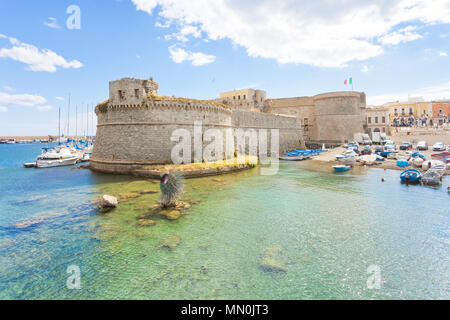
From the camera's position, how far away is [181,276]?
516 centimetres

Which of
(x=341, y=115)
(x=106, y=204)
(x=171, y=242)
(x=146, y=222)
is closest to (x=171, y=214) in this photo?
(x=146, y=222)

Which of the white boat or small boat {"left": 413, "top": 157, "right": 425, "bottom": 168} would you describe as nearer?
small boat {"left": 413, "top": 157, "right": 425, "bottom": 168}

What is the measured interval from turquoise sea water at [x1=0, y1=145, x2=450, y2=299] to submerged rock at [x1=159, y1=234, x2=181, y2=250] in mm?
142

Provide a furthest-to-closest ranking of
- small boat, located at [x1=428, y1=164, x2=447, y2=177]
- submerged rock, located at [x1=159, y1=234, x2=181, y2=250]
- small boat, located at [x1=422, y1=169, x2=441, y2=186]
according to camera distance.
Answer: small boat, located at [x1=428, y1=164, x2=447, y2=177] < small boat, located at [x1=422, y1=169, x2=441, y2=186] < submerged rock, located at [x1=159, y1=234, x2=181, y2=250]

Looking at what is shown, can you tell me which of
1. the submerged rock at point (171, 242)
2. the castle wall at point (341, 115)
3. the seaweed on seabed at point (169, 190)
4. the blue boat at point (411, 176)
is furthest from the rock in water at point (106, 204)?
the castle wall at point (341, 115)

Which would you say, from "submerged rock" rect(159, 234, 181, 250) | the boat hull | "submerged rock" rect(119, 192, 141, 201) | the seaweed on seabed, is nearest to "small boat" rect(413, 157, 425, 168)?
the seaweed on seabed

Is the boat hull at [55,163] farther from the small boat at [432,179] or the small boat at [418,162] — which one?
the small boat at [418,162]

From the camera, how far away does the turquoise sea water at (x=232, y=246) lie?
15.8ft

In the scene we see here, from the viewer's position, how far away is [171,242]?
6.76 meters

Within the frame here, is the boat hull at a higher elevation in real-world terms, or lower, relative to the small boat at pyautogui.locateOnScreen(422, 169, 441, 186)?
higher

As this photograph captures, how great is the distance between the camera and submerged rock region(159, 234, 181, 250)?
6.53 meters

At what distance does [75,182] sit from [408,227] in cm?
1755

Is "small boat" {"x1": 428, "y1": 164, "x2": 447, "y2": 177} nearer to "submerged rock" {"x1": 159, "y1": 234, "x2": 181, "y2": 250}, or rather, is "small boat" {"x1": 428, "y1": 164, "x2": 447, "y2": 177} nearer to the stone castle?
the stone castle

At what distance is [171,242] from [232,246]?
71.3 inches
